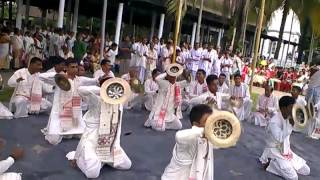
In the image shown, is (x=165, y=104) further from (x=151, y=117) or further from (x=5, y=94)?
(x=5, y=94)

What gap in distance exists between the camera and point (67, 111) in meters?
6.83

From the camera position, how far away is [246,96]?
10.6 meters

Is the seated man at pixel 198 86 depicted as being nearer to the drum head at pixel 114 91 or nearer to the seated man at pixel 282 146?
the seated man at pixel 282 146

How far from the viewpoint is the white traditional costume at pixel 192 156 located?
169 inches

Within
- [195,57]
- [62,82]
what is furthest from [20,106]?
[195,57]

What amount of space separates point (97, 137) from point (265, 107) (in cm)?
549

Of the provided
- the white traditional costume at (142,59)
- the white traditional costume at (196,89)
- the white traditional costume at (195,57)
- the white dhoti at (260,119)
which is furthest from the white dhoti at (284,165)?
the white traditional costume at (195,57)

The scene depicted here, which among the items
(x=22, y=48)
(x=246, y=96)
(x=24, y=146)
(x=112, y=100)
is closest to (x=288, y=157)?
(x=112, y=100)

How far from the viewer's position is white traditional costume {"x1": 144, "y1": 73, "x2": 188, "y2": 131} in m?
8.32

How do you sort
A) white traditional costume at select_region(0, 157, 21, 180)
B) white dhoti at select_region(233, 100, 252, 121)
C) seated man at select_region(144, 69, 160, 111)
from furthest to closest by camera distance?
1. white dhoti at select_region(233, 100, 252, 121)
2. seated man at select_region(144, 69, 160, 111)
3. white traditional costume at select_region(0, 157, 21, 180)

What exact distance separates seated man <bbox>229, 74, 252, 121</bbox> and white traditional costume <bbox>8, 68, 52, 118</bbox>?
415 centimetres

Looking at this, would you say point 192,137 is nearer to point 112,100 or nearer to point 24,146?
point 112,100

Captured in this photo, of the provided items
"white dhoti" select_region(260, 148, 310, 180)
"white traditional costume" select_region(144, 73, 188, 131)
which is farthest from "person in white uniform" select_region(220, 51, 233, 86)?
"white dhoti" select_region(260, 148, 310, 180)

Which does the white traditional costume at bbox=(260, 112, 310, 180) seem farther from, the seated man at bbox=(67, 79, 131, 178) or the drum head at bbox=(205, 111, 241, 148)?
the drum head at bbox=(205, 111, 241, 148)
